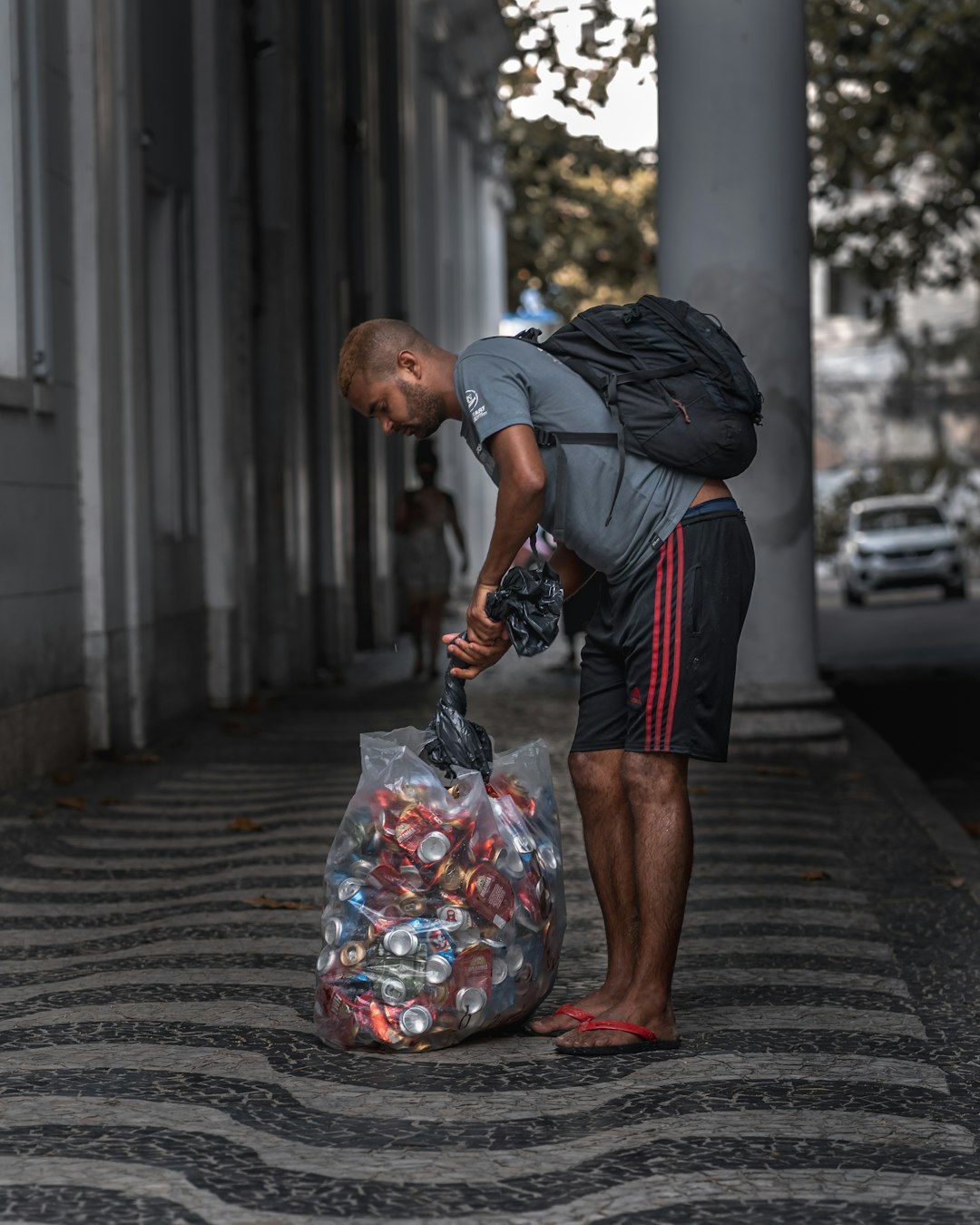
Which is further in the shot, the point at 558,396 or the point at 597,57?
the point at 597,57

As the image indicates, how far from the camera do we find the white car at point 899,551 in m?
33.1

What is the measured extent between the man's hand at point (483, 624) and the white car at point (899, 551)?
96.7 ft

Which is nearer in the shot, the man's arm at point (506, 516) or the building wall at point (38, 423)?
the man's arm at point (506, 516)

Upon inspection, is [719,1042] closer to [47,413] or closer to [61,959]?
[61,959]

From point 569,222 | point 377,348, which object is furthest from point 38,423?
point 569,222

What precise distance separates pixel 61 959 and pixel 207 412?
8368 millimetres

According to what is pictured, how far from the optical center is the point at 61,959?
17.7 ft

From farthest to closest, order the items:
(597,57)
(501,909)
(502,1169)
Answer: (597,57) → (501,909) → (502,1169)

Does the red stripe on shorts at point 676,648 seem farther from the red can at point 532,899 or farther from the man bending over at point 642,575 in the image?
the red can at point 532,899

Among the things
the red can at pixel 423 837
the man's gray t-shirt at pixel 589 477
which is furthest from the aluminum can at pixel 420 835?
the man's gray t-shirt at pixel 589 477

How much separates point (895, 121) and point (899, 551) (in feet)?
39.2

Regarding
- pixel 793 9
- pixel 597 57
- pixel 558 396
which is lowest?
pixel 558 396

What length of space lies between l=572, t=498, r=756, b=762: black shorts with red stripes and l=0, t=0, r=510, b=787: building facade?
4781mm

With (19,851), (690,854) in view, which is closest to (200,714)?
(19,851)
